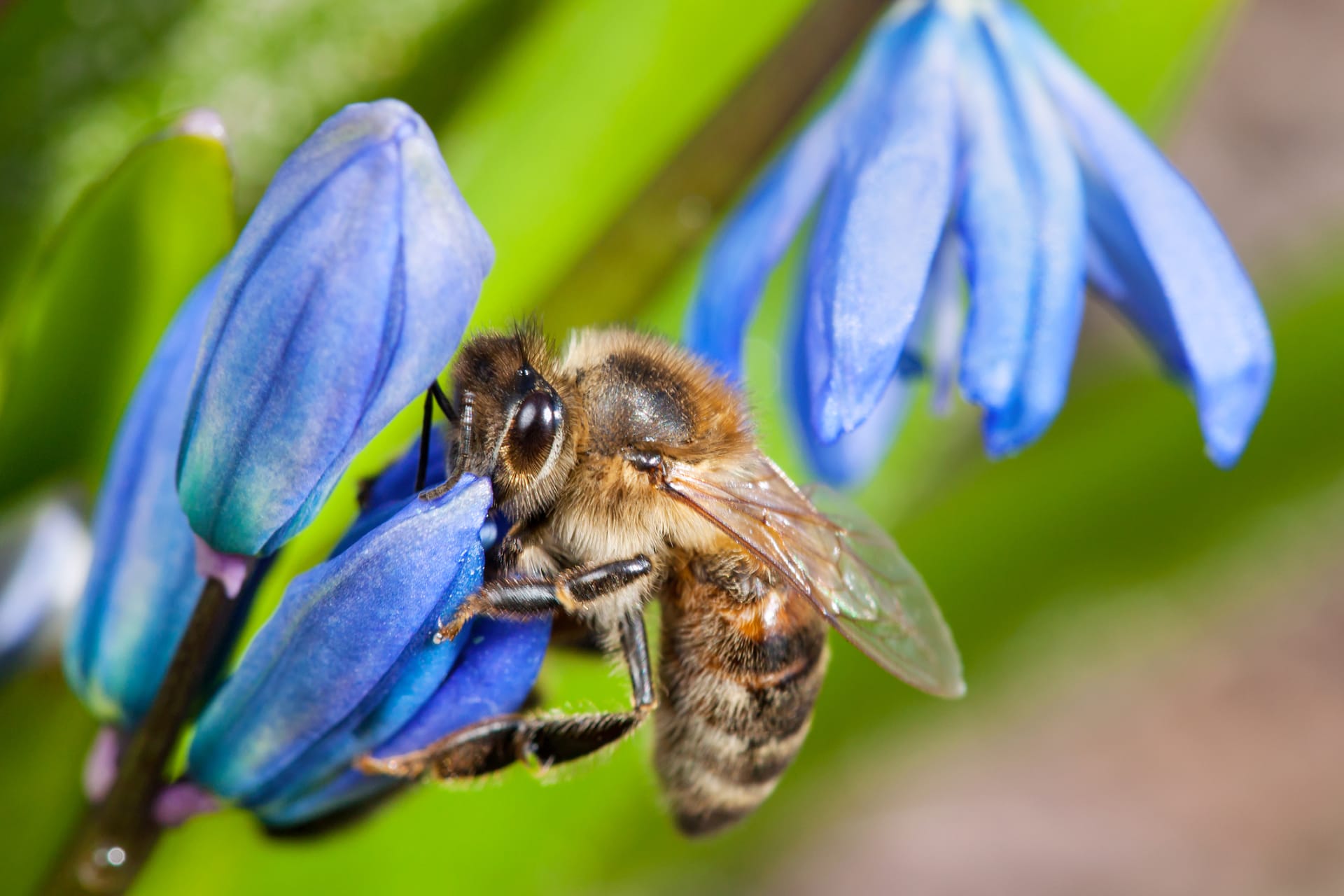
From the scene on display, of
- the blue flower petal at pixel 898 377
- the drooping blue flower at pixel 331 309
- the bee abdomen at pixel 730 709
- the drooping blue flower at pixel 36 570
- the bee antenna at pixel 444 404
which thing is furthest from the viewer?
the blue flower petal at pixel 898 377

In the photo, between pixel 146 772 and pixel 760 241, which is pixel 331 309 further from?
pixel 760 241

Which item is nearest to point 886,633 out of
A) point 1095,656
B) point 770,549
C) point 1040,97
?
point 770,549

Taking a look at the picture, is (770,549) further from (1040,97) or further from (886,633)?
(1040,97)

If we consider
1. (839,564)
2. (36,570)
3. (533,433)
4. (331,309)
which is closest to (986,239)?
(839,564)

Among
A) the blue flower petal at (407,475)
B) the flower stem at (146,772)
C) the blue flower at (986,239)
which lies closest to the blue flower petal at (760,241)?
the blue flower at (986,239)

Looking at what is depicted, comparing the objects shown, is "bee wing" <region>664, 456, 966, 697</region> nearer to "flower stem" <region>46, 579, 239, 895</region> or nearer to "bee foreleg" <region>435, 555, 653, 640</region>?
"bee foreleg" <region>435, 555, 653, 640</region>

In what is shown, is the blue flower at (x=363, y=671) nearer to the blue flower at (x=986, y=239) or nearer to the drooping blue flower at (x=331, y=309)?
the drooping blue flower at (x=331, y=309)
